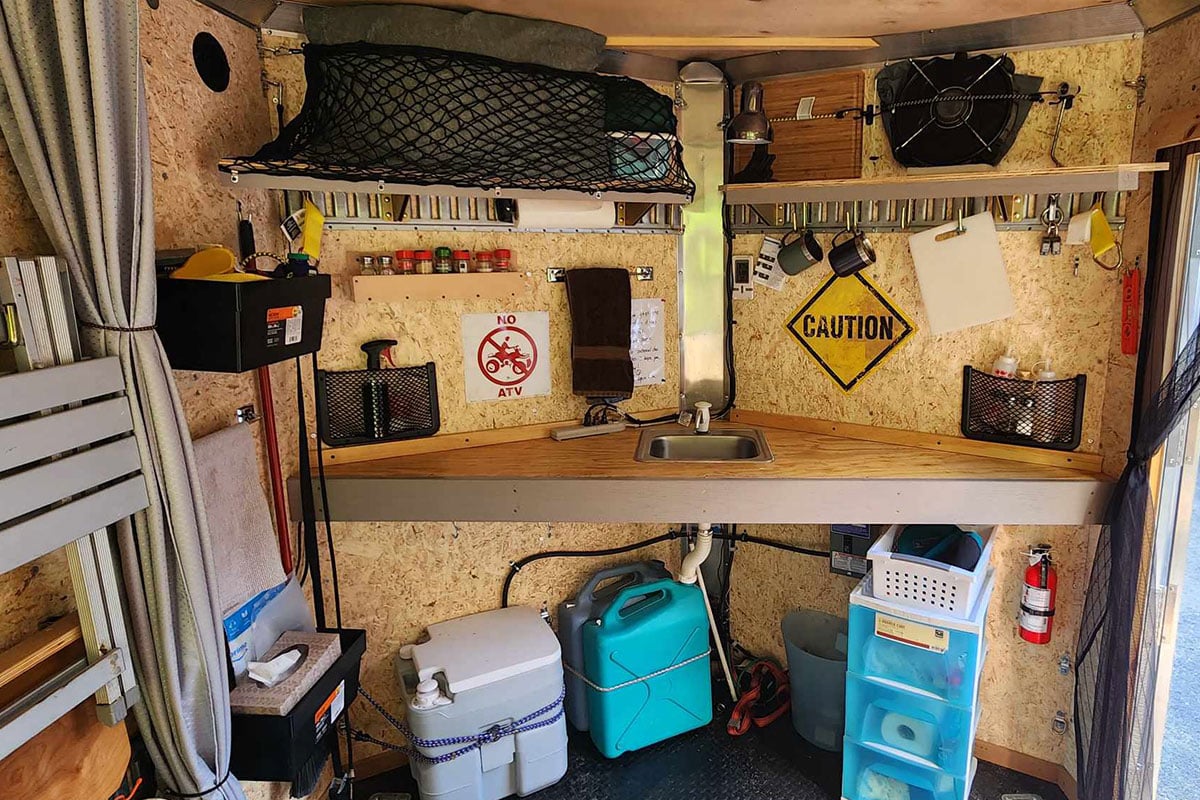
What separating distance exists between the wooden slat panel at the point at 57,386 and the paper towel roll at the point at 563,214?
1192 millimetres

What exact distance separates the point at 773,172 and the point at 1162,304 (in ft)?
3.57

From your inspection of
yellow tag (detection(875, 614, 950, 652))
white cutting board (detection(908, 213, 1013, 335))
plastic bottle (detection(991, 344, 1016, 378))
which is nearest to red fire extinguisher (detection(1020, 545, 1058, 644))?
yellow tag (detection(875, 614, 950, 652))

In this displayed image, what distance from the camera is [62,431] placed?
0.97m

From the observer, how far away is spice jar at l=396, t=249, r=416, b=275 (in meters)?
1.96

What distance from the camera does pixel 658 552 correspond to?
2.63 meters

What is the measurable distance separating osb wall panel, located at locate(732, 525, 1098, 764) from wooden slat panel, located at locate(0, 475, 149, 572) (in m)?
1.98

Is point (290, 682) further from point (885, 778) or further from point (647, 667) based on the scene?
point (885, 778)

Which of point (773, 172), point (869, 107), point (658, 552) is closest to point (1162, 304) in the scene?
point (869, 107)

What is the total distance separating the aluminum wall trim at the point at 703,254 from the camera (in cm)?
230

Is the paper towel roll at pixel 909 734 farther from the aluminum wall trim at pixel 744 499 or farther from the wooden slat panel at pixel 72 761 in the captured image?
the wooden slat panel at pixel 72 761

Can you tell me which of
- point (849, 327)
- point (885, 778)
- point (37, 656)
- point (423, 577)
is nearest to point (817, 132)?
point (849, 327)

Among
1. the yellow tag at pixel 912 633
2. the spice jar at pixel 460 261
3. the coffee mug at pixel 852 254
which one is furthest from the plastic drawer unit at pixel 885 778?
the spice jar at pixel 460 261

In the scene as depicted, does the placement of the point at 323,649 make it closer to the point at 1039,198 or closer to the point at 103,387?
the point at 103,387

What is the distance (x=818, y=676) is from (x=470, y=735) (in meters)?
1.11
